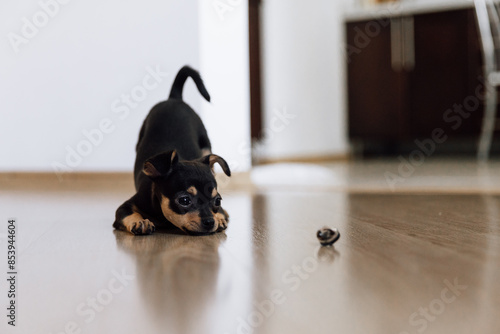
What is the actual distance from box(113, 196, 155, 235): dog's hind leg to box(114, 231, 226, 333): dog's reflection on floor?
2 cm

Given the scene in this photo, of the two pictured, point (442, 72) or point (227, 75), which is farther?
point (442, 72)

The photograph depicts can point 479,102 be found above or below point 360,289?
above

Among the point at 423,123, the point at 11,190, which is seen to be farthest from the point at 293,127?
the point at 11,190

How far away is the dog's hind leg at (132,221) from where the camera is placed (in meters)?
1.64

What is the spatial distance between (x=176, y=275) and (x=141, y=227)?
0.53 meters

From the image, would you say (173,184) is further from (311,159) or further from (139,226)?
(311,159)

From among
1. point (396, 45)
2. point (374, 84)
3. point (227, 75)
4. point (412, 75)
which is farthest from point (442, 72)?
point (227, 75)

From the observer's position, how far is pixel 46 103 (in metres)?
3.41

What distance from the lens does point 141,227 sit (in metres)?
1.64

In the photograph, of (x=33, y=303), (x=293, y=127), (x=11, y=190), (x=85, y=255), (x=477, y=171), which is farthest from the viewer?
(x=293, y=127)

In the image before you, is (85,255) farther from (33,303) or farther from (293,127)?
(293,127)

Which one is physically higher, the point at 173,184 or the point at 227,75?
the point at 227,75

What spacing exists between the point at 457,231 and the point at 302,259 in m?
0.52

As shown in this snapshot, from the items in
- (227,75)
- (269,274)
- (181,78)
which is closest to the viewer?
(269,274)
